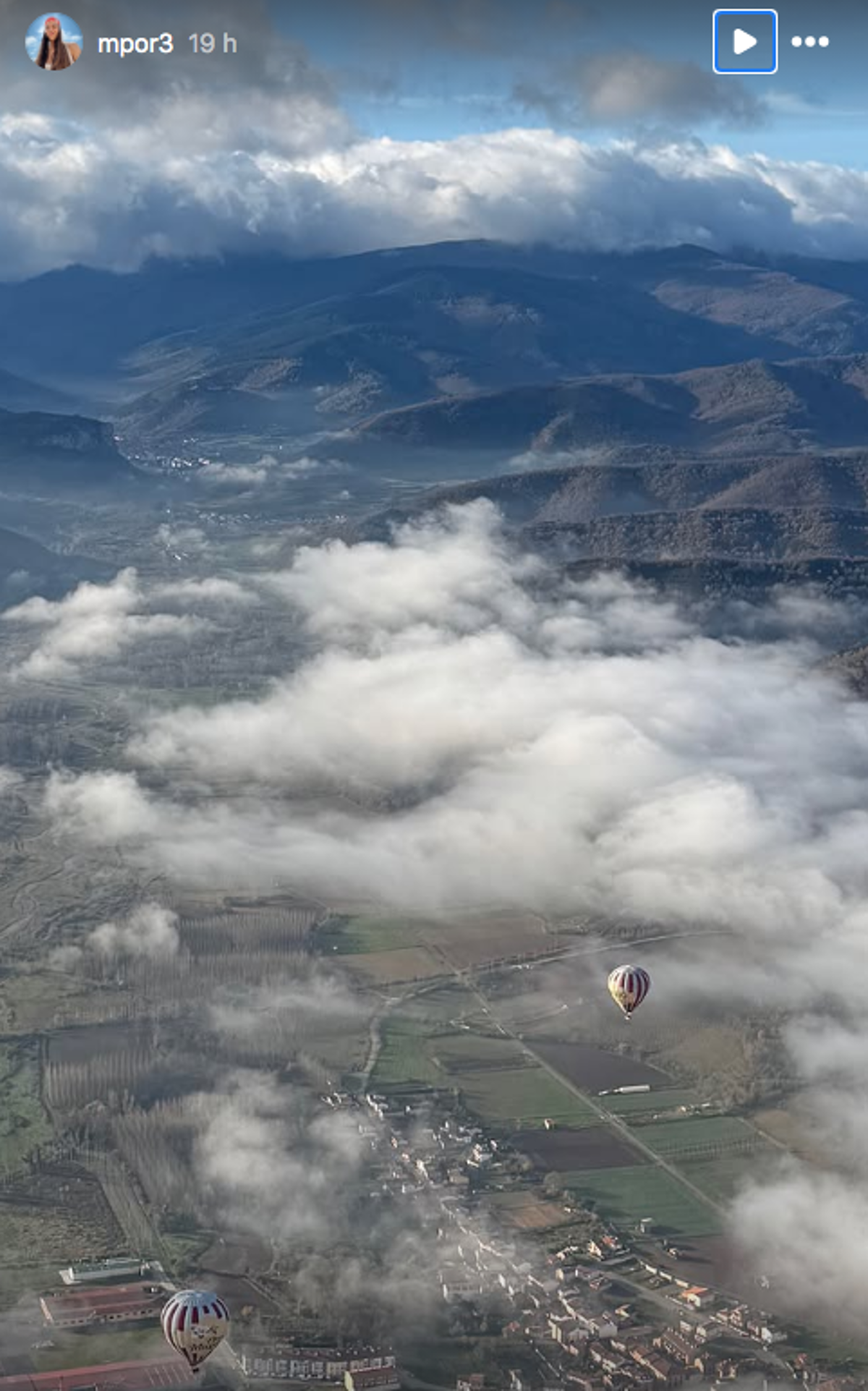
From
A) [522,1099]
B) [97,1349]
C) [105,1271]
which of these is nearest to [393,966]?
[522,1099]

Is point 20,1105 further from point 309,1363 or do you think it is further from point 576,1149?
point 309,1363

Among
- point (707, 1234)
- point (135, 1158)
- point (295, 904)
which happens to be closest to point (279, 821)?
point (295, 904)

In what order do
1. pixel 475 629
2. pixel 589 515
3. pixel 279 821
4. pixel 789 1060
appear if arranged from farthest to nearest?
1. pixel 589 515
2. pixel 475 629
3. pixel 279 821
4. pixel 789 1060

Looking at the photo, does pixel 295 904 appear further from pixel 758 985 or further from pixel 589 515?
pixel 589 515

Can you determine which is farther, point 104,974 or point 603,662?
point 603,662

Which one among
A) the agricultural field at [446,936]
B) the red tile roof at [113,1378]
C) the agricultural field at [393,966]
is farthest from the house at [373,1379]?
the agricultural field at [446,936]

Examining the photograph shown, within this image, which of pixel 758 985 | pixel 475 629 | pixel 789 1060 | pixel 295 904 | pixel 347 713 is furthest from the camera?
pixel 475 629

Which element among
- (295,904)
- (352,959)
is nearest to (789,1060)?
(352,959)
